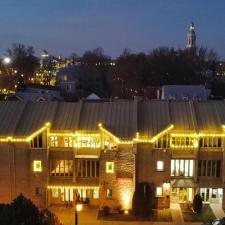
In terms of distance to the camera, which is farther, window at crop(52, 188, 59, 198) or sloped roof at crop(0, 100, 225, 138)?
window at crop(52, 188, 59, 198)

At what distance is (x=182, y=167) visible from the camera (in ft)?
129

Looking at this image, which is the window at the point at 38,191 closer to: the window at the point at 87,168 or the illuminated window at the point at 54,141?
the window at the point at 87,168

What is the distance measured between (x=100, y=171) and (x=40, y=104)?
8876 mm

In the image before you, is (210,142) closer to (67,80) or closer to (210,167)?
(210,167)

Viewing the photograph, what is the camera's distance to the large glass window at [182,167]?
1545 inches

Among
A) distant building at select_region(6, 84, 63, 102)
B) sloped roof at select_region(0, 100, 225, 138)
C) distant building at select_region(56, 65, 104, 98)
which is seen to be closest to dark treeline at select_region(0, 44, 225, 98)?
distant building at select_region(56, 65, 104, 98)

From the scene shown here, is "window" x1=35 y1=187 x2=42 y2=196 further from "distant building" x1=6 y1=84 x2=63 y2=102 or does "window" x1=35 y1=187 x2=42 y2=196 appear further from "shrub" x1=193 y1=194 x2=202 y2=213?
"distant building" x1=6 y1=84 x2=63 y2=102

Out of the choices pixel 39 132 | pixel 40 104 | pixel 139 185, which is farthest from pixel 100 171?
pixel 40 104

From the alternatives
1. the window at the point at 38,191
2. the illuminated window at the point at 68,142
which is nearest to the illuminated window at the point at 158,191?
the illuminated window at the point at 68,142

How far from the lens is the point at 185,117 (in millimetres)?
40656

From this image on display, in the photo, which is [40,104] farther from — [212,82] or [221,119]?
[212,82]

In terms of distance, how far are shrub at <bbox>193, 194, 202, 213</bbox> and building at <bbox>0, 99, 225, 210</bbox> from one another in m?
1.24

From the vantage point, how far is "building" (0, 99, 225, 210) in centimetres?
3897

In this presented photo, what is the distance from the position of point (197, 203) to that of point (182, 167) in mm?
3295
